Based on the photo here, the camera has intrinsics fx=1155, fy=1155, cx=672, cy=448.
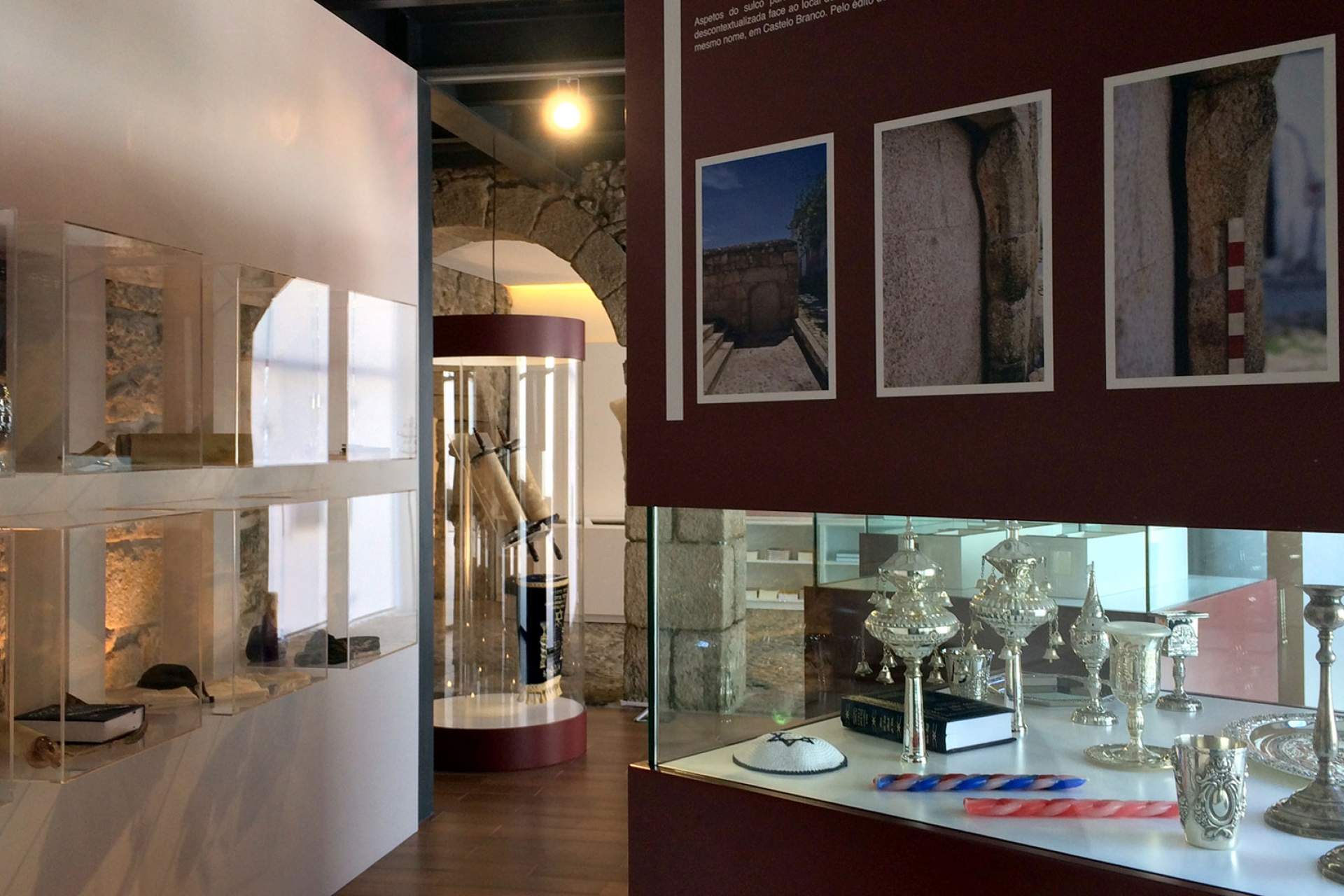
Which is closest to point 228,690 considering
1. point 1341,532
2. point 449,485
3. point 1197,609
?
point 1197,609

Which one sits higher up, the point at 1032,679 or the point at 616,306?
the point at 616,306

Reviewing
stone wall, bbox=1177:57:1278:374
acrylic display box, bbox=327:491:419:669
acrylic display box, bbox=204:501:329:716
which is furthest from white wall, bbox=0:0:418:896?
stone wall, bbox=1177:57:1278:374

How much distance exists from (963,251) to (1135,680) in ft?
2.25

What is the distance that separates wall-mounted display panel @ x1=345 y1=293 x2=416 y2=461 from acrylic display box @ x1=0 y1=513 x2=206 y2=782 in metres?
1.00

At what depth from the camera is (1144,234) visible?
1.58m

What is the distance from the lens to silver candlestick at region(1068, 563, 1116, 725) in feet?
5.67

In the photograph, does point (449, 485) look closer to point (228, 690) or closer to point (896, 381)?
point (228, 690)

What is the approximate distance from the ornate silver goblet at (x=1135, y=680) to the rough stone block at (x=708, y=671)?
654mm

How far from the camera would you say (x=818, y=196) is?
193 cm

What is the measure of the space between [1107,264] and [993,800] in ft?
2.72

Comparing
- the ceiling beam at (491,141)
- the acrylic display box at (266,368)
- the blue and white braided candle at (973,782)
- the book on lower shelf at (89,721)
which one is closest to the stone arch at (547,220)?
the ceiling beam at (491,141)

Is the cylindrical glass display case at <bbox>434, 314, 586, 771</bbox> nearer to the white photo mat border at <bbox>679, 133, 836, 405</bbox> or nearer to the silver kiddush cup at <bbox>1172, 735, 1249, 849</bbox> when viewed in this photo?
the white photo mat border at <bbox>679, 133, 836, 405</bbox>

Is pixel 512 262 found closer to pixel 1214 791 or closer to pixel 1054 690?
pixel 1054 690

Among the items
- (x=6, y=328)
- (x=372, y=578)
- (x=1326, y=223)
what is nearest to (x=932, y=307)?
(x=1326, y=223)
